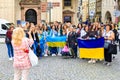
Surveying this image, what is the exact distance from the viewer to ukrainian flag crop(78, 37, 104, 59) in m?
17.0

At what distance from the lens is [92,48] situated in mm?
17375

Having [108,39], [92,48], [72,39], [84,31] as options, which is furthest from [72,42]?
[108,39]

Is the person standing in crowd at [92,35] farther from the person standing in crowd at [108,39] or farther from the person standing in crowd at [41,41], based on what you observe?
the person standing in crowd at [41,41]

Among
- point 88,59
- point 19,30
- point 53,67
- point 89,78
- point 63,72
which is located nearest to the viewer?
point 19,30

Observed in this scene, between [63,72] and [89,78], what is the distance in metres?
1.66

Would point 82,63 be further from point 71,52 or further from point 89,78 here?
point 89,78

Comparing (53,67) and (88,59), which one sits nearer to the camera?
(53,67)

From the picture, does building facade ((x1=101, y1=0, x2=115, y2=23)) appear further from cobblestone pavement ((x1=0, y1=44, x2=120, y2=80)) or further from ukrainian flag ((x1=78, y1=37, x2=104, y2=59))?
cobblestone pavement ((x1=0, y1=44, x2=120, y2=80))

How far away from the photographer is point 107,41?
16.8 metres

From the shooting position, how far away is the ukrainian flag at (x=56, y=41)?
20.8 metres

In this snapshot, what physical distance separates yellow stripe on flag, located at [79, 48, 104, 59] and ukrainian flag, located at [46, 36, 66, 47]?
3.10 meters

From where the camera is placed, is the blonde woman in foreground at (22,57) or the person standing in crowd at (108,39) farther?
Answer: the person standing in crowd at (108,39)

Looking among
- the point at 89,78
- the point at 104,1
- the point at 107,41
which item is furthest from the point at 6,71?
the point at 104,1

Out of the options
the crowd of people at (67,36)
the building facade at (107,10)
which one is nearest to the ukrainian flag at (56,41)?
the crowd of people at (67,36)
